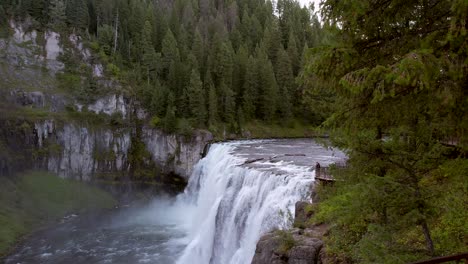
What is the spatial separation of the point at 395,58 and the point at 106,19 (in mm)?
65758

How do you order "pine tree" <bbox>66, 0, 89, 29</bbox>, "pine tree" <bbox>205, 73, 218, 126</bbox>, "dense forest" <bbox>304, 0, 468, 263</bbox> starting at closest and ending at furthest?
"dense forest" <bbox>304, 0, 468, 263</bbox> < "pine tree" <bbox>205, 73, 218, 126</bbox> < "pine tree" <bbox>66, 0, 89, 29</bbox>

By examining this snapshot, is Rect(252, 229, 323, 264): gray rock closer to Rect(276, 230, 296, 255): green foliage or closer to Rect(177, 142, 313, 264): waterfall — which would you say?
Rect(276, 230, 296, 255): green foliage

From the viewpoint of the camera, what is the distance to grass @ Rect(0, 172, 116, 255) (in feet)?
101

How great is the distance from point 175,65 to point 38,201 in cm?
2625

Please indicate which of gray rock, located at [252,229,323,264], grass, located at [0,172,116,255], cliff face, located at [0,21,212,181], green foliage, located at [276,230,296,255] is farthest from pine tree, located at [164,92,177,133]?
green foliage, located at [276,230,296,255]

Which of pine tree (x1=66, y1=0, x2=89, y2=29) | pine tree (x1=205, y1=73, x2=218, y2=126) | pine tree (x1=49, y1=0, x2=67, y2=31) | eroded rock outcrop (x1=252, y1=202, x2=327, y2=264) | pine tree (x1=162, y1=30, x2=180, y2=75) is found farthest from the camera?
pine tree (x1=66, y1=0, x2=89, y2=29)

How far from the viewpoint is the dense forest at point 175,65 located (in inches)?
1891

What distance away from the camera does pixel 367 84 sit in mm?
5219

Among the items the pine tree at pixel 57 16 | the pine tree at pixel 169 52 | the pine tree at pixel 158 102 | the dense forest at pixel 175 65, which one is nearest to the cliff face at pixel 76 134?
the pine tree at pixel 158 102

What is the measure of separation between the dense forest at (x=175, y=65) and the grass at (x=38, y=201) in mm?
11670

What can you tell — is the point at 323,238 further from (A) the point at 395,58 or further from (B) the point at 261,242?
(A) the point at 395,58

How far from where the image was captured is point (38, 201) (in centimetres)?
3572

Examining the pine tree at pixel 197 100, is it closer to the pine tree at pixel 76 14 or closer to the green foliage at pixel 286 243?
the pine tree at pixel 76 14

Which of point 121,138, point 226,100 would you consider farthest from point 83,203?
→ point 226,100
